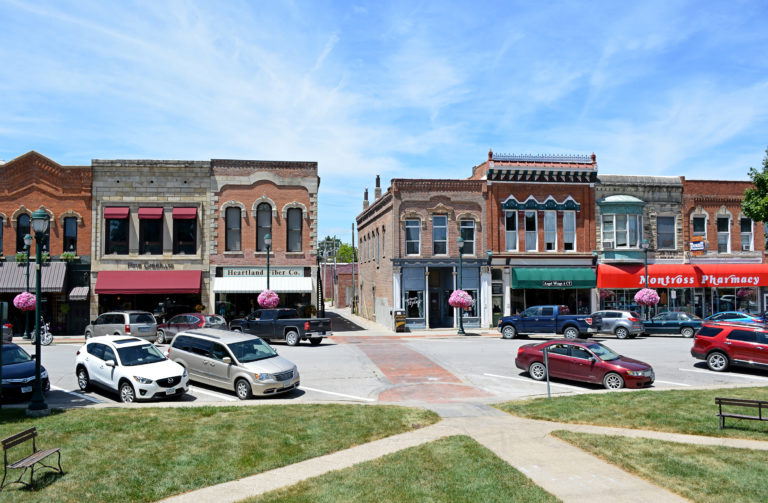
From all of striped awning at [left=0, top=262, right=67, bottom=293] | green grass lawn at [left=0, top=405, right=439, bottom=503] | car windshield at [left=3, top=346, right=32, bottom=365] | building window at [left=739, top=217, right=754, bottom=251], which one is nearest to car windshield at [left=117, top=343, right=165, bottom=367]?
green grass lawn at [left=0, top=405, right=439, bottom=503]

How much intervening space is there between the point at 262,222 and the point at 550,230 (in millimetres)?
18508

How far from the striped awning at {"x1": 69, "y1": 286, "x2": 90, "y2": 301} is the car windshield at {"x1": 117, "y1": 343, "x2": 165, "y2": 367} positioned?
A: 20.3m

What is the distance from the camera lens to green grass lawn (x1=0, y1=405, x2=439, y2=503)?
872cm

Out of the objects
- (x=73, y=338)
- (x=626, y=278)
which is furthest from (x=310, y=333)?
(x=626, y=278)

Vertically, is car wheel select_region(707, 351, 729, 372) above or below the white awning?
below

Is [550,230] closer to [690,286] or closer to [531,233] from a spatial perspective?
[531,233]

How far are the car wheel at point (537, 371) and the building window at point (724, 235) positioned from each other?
93.6 ft

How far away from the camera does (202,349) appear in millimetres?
17125

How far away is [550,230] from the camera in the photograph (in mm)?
39000

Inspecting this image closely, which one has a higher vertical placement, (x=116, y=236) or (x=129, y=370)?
(x=116, y=236)

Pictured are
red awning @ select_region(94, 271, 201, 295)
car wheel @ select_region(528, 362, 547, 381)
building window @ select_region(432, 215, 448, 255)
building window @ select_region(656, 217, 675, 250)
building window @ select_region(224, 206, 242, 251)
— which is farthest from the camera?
building window @ select_region(656, 217, 675, 250)

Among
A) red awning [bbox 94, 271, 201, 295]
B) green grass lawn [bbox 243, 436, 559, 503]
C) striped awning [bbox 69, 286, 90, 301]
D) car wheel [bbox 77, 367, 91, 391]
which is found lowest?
green grass lawn [bbox 243, 436, 559, 503]

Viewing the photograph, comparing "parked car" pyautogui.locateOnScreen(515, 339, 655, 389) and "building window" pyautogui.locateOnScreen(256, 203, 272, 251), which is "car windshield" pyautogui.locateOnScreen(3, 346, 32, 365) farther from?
"building window" pyautogui.locateOnScreen(256, 203, 272, 251)

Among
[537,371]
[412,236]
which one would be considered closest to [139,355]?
[537,371]
